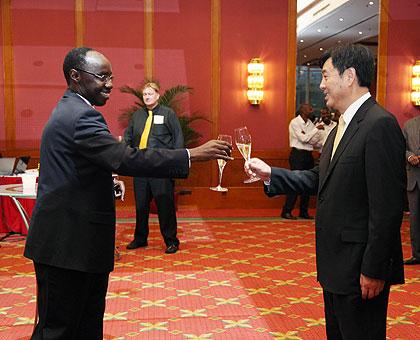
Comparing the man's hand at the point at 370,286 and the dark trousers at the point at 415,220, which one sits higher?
the man's hand at the point at 370,286

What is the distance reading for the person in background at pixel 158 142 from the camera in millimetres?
5477

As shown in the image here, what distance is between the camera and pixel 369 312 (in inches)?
80.0

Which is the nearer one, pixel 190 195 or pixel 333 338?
pixel 333 338

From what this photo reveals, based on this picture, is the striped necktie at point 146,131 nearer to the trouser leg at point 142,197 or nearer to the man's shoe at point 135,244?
the trouser leg at point 142,197

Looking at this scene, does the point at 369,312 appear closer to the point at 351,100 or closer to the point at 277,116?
the point at 351,100

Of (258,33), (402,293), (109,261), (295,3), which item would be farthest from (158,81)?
(109,261)

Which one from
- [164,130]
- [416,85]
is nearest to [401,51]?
[416,85]

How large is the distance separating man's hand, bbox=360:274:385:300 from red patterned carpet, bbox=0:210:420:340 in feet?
4.73

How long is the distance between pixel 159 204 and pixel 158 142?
64cm

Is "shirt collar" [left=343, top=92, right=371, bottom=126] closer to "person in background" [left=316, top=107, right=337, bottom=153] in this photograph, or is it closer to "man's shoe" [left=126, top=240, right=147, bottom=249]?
"man's shoe" [left=126, top=240, right=147, bottom=249]

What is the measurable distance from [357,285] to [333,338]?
1.13ft

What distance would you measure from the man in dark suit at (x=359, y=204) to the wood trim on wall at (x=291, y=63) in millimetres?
6693

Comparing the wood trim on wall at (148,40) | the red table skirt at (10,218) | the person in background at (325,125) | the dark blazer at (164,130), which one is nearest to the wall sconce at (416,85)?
the person in background at (325,125)

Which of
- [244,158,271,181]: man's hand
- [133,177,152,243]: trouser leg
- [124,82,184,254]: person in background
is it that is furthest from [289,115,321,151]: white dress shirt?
[244,158,271,181]: man's hand
